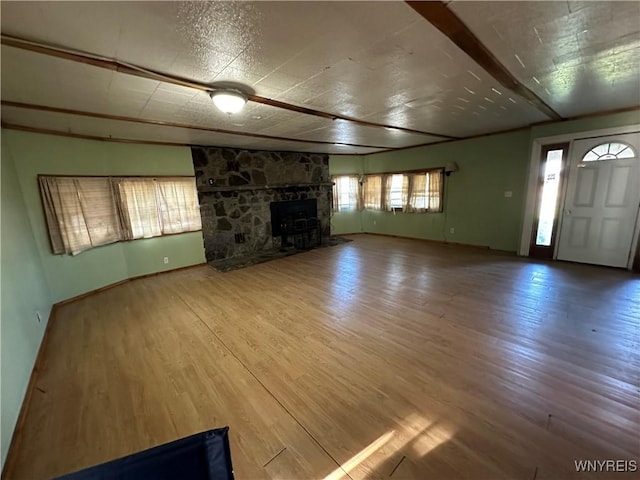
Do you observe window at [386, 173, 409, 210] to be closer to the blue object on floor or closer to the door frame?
the door frame

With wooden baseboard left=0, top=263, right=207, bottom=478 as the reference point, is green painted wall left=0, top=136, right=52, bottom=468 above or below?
above

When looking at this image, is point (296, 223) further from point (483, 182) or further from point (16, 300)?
point (16, 300)

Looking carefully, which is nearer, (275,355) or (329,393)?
(329,393)

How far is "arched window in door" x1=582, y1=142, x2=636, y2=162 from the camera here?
3.67m

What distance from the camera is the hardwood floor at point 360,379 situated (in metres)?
1.43

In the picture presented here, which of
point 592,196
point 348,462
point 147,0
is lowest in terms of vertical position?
point 348,462

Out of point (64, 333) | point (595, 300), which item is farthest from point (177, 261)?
point (595, 300)

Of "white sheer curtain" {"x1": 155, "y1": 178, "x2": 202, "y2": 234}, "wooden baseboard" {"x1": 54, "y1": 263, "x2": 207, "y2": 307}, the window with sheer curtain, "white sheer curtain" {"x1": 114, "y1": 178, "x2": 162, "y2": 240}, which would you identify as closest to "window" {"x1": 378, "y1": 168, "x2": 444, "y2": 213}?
the window with sheer curtain

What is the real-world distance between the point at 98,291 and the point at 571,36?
5924 mm

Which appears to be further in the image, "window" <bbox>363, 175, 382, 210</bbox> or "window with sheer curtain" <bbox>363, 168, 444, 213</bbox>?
"window" <bbox>363, 175, 382, 210</bbox>

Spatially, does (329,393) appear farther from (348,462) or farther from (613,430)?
(613,430)

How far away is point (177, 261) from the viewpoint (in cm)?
494

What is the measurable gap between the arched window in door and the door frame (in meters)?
0.17

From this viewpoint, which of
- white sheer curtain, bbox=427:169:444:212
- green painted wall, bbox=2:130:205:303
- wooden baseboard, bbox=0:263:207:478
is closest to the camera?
wooden baseboard, bbox=0:263:207:478
